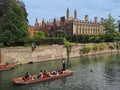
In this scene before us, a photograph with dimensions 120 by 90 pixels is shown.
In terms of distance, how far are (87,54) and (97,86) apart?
→ 103 feet

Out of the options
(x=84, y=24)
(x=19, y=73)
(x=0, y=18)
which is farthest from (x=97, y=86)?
(x=84, y=24)

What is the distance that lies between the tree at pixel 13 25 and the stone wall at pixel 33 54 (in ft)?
13.9

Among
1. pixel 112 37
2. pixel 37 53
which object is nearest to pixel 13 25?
pixel 37 53

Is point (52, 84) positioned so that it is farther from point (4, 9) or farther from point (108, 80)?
point (4, 9)

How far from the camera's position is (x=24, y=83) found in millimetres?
25906

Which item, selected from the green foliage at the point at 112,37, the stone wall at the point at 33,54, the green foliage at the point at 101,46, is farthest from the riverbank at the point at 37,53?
the green foliage at the point at 112,37

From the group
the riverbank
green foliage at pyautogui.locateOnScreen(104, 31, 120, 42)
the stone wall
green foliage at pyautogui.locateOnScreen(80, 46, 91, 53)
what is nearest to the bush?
green foliage at pyautogui.locateOnScreen(80, 46, 91, 53)

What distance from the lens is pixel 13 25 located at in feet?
144

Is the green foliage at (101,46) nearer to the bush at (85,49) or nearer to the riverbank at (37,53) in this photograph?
the riverbank at (37,53)

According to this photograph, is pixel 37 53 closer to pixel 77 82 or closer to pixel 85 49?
pixel 85 49

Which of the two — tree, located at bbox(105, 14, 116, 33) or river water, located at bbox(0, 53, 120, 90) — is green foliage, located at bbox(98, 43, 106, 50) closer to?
tree, located at bbox(105, 14, 116, 33)

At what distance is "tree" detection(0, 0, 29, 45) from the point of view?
43.9 metres

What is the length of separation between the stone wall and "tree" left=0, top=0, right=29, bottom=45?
4247 millimetres

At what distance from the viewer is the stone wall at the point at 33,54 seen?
123ft
